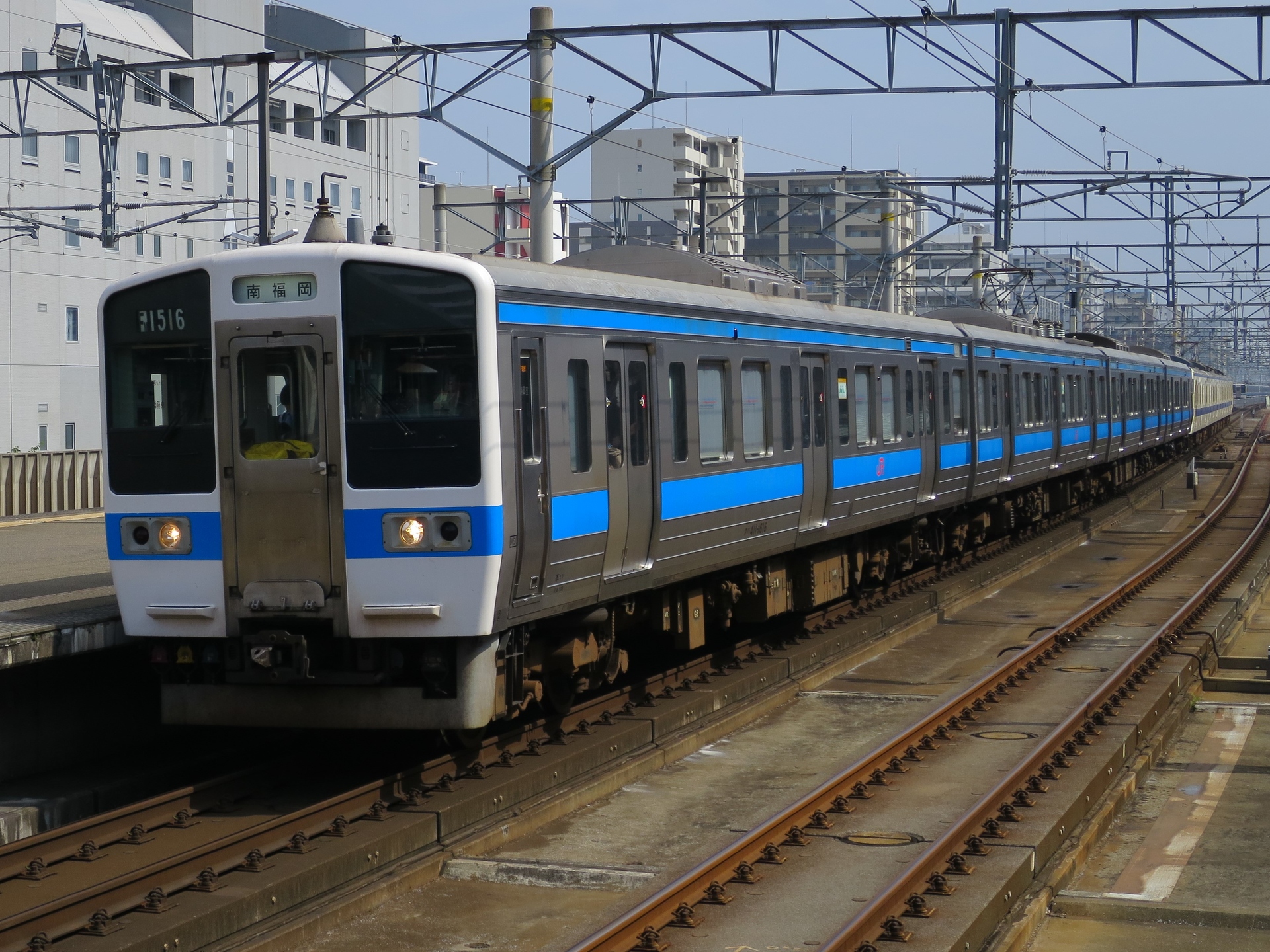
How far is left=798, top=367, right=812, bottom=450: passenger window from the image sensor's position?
42.1 feet

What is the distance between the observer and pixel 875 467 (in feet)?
48.5

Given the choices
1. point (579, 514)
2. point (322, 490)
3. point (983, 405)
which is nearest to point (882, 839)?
point (579, 514)

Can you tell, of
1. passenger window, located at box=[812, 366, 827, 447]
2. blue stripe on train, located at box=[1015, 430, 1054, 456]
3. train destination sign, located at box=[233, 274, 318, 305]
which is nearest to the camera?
train destination sign, located at box=[233, 274, 318, 305]

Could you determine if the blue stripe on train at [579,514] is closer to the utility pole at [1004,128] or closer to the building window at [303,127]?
the utility pole at [1004,128]

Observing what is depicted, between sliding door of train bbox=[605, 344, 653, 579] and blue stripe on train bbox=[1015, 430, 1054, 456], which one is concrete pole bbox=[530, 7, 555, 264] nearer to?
sliding door of train bbox=[605, 344, 653, 579]

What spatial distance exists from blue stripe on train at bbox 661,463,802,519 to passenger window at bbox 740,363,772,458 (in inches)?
6.7

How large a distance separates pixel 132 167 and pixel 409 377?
41.8m

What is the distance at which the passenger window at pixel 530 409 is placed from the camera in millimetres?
8469

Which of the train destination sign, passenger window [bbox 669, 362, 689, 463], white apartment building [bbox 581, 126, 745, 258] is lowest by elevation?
passenger window [bbox 669, 362, 689, 463]

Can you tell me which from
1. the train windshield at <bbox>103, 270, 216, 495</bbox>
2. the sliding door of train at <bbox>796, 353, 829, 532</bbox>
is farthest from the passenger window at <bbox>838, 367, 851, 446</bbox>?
the train windshield at <bbox>103, 270, 216, 495</bbox>

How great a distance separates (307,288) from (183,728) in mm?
3636

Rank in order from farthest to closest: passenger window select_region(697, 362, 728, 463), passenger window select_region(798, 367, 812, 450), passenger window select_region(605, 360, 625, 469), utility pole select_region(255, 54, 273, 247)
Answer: utility pole select_region(255, 54, 273, 247), passenger window select_region(798, 367, 812, 450), passenger window select_region(697, 362, 728, 463), passenger window select_region(605, 360, 625, 469)

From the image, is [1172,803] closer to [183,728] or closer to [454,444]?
[454,444]

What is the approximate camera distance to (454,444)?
→ 802 centimetres
